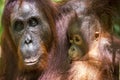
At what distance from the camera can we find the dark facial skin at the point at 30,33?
3491 mm

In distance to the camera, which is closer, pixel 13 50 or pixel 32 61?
pixel 32 61

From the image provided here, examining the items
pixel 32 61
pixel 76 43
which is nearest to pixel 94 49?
pixel 76 43

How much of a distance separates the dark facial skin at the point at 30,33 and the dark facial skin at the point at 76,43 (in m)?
0.18

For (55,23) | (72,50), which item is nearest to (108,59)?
(72,50)

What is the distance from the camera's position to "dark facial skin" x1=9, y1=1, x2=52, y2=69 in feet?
11.5

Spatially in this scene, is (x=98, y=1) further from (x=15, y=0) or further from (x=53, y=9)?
(x=15, y=0)

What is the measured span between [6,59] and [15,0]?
21.5 inches

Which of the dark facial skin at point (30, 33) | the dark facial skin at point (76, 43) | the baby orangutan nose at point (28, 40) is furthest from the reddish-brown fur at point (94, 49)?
the baby orangutan nose at point (28, 40)

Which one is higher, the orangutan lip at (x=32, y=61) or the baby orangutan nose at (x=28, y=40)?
the baby orangutan nose at (x=28, y=40)

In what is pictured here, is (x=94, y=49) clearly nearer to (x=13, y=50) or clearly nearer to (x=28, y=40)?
(x=28, y=40)

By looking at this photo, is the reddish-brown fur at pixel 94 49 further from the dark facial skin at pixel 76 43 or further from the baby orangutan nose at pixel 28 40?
the baby orangutan nose at pixel 28 40

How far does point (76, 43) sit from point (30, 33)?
382mm

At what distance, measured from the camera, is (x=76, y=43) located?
366 cm

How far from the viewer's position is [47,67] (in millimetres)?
3658
